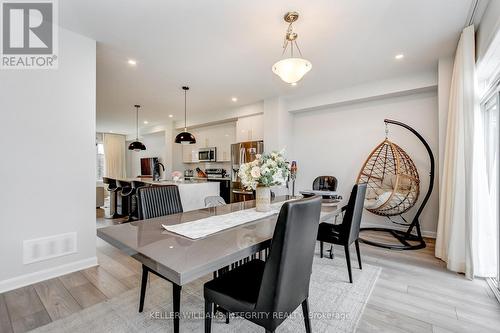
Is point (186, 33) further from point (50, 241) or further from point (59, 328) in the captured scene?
point (59, 328)

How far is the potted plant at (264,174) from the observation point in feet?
6.64

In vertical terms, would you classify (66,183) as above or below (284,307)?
above

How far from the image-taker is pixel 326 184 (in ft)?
14.2

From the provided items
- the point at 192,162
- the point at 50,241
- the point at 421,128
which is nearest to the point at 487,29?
the point at 421,128

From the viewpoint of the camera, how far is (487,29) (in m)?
2.14

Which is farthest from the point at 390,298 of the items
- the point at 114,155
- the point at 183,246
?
the point at 114,155

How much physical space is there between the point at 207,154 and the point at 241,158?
1.81 metres

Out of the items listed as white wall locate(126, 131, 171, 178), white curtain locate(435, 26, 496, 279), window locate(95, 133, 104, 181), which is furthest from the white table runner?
window locate(95, 133, 104, 181)

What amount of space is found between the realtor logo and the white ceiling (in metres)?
0.15

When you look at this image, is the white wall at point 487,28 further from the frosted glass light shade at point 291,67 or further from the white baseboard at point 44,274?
the white baseboard at point 44,274

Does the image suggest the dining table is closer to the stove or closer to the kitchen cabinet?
the stove

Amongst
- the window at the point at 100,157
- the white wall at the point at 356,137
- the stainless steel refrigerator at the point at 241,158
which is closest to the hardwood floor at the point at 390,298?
the white wall at the point at 356,137

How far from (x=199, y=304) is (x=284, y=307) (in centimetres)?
110

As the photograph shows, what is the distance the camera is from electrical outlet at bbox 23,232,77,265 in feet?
7.38
